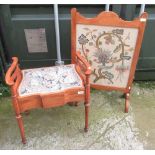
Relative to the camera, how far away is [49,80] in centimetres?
228

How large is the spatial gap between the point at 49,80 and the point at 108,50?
604 millimetres

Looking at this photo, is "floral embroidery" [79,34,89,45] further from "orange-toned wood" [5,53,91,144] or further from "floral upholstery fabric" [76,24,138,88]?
"orange-toned wood" [5,53,91,144]

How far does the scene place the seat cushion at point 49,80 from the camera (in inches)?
85.3

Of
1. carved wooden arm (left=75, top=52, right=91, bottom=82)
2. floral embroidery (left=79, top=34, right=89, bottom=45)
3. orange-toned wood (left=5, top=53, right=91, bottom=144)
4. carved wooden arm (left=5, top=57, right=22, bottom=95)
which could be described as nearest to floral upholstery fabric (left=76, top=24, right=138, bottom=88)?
floral embroidery (left=79, top=34, right=89, bottom=45)

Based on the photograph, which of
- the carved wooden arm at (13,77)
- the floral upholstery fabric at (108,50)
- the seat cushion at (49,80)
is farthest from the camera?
the floral upholstery fabric at (108,50)

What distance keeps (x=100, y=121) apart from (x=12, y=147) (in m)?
0.86

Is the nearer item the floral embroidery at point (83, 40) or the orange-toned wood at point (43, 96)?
the orange-toned wood at point (43, 96)

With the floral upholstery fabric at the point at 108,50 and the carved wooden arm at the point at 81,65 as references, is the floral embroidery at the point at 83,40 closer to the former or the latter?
the floral upholstery fabric at the point at 108,50

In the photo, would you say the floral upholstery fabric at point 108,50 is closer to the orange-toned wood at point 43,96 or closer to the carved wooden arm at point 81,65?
the carved wooden arm at point 81,65

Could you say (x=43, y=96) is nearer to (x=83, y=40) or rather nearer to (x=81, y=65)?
(x=81, y=65)

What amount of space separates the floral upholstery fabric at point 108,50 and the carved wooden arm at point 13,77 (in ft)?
1.92

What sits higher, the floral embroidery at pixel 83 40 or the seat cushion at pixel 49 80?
the floral embroidery at pixel 83 40

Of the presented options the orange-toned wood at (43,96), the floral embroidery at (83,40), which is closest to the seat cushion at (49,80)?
the orange-toned wood at (43,96)

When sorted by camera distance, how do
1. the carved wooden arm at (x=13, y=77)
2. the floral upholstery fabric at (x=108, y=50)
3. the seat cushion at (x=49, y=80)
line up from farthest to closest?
the floral upholstery fabric at (x=108, y=50)
the seat cushion at (x=49, y=80)
the carved wooden arm at (x=13, y=77)
